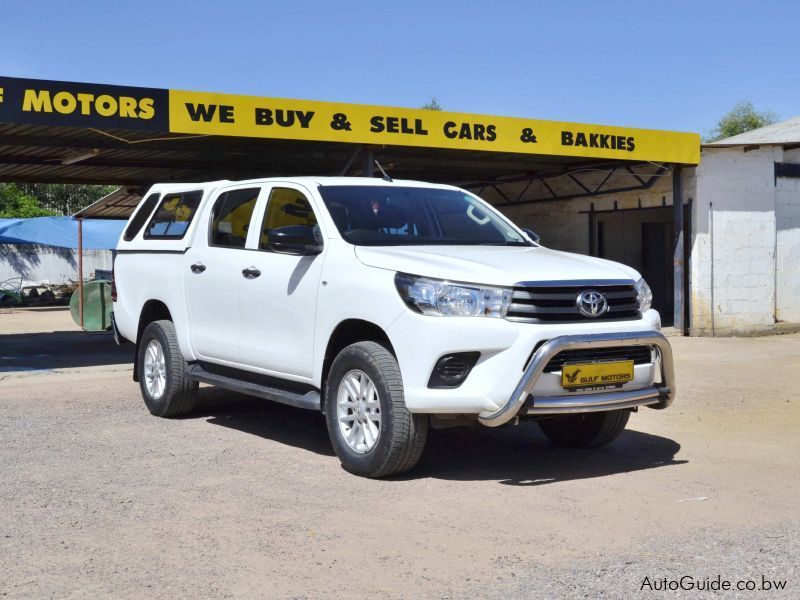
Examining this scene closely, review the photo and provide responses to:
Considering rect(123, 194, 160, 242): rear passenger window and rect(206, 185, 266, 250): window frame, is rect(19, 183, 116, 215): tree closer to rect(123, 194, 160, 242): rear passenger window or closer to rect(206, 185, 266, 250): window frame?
rect(123, 194, 160, 242): rear passenger window

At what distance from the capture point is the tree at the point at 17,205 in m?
48.0

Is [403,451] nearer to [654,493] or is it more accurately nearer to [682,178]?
[654,493]

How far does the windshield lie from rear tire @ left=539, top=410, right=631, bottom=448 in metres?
1.37

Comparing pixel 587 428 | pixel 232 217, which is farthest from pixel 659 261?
pixel 232 217

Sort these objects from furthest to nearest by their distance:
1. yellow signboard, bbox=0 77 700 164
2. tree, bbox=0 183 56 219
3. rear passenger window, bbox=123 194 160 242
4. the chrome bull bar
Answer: tree, bbox=0 183 56 219 → yellow signboard, bbox=0 77 700 164 → rear passenger window, bbox=123 194 160 242 → the chrome bull bar

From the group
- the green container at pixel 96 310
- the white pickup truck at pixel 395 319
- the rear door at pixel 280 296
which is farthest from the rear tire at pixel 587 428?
the green container at pixel 96 310

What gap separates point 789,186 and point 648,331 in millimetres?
14012

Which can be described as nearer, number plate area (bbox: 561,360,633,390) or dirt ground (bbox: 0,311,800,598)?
dirt ground (bbox: 0,311,800,598)

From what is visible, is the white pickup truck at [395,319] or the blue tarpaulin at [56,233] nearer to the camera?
the white pickup truck at [395,319]

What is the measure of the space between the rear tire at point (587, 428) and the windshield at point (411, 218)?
1366mm

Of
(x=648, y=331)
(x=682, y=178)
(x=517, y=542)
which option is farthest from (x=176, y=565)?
(x=682, y=178)

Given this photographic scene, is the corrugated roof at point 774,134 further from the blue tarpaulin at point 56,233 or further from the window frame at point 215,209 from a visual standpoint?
the blue tarpaulin at point 56,233

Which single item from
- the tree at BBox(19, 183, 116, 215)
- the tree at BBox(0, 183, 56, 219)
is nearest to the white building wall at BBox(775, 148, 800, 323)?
the tree at BBox(0, 183, 56, 219)

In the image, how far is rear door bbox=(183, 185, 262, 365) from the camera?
25.6ft
